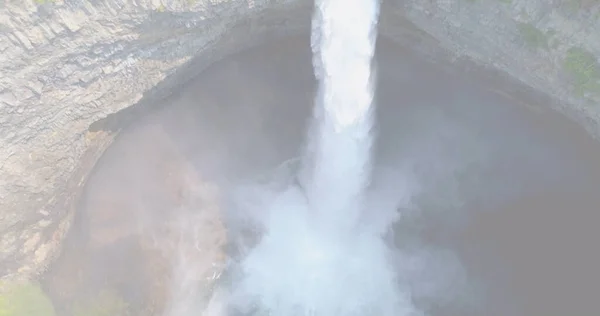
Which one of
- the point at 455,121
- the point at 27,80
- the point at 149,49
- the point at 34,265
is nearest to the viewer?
the point at 27,80

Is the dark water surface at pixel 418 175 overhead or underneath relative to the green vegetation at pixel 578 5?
underneath

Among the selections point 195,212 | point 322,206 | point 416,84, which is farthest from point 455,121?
point 195,212

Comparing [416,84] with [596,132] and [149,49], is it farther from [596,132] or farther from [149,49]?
[149,49]

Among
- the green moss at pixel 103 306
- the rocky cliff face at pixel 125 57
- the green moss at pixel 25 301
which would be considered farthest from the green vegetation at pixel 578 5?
the green moss at pixel 25 301

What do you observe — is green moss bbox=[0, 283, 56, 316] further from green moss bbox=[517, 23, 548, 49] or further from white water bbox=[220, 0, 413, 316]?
green moss bbox=[517, 23, 548, 49]

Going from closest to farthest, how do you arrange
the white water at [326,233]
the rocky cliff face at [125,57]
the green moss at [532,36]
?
the rocky cliff face at [125,57]
the green moss at [532,36]
the white water at [326,233]

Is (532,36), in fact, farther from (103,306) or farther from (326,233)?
(103,306)

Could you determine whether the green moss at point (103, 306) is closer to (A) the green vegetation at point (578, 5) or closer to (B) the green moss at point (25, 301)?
(B) the green moss at point (25, 301)
